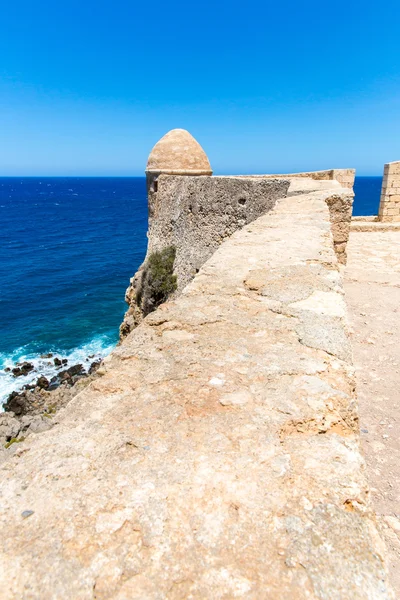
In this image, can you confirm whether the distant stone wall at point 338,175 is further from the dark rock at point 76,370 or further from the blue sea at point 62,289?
the blue sea at point 62,289

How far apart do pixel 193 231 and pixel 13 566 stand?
991cm

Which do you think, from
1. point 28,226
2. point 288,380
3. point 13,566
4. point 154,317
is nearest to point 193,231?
point 154,317

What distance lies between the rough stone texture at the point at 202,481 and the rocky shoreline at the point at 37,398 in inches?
344

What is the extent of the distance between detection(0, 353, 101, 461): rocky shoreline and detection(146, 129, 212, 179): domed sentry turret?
7.32 metres

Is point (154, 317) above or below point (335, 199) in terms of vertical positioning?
below

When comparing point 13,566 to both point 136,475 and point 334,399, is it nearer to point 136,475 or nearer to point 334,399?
point 136,475

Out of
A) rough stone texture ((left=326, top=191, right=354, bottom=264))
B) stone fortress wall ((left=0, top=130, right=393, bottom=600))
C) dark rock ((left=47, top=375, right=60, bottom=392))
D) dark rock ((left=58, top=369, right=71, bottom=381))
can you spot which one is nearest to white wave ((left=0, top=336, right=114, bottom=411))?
dark rock ((left=47, top=375, right=60, bottom=392))

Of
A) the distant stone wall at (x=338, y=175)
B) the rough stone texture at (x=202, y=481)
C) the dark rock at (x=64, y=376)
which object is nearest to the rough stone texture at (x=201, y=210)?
the distant stone wall at (x=338, y=175)

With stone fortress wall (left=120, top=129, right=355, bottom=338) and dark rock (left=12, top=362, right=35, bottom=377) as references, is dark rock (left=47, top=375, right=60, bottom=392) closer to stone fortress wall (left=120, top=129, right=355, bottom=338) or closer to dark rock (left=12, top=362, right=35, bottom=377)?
dark rock (left=12, top=362, right=35, bottom=377)

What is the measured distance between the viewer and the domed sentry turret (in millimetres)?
13664

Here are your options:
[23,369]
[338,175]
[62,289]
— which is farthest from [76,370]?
[338,175]

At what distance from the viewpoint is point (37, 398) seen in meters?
14.8

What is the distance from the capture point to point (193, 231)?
10656 mm

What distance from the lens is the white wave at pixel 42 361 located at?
16.6 m
